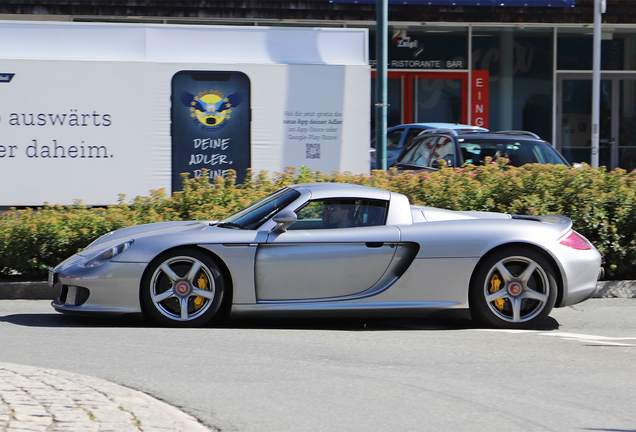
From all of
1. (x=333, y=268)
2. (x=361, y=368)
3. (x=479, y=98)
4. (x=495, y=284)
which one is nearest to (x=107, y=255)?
(x=333, y=268)

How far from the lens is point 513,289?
658 cm

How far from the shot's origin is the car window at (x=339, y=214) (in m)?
6.57

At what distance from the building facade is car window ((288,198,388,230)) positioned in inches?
480

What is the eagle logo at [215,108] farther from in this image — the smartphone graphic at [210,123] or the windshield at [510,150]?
the windshield at [510,150]

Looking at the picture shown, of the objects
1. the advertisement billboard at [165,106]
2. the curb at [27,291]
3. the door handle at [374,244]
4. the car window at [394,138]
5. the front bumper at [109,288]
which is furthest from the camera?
the car window at [394,138]

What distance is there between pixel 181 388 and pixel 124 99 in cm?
744

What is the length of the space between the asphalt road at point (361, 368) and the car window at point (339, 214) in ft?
2.78

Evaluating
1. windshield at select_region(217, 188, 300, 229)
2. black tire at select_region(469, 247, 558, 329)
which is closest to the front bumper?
windshield at select_region(217, 188, 300, 229)

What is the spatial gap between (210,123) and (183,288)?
584 cm

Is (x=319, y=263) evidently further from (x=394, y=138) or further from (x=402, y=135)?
(x=394, y=138)

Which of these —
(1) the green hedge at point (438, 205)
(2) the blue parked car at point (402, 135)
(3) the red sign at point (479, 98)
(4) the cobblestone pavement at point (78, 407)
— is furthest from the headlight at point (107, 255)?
(3) the red sign at point (479, 98)

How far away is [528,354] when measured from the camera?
581cm

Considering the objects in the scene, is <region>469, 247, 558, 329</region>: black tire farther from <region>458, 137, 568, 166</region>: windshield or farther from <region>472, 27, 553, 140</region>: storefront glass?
<region>472, 27, 553, 140</region>: storefront glass

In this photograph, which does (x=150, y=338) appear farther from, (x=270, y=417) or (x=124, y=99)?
(x=124, y=99)
